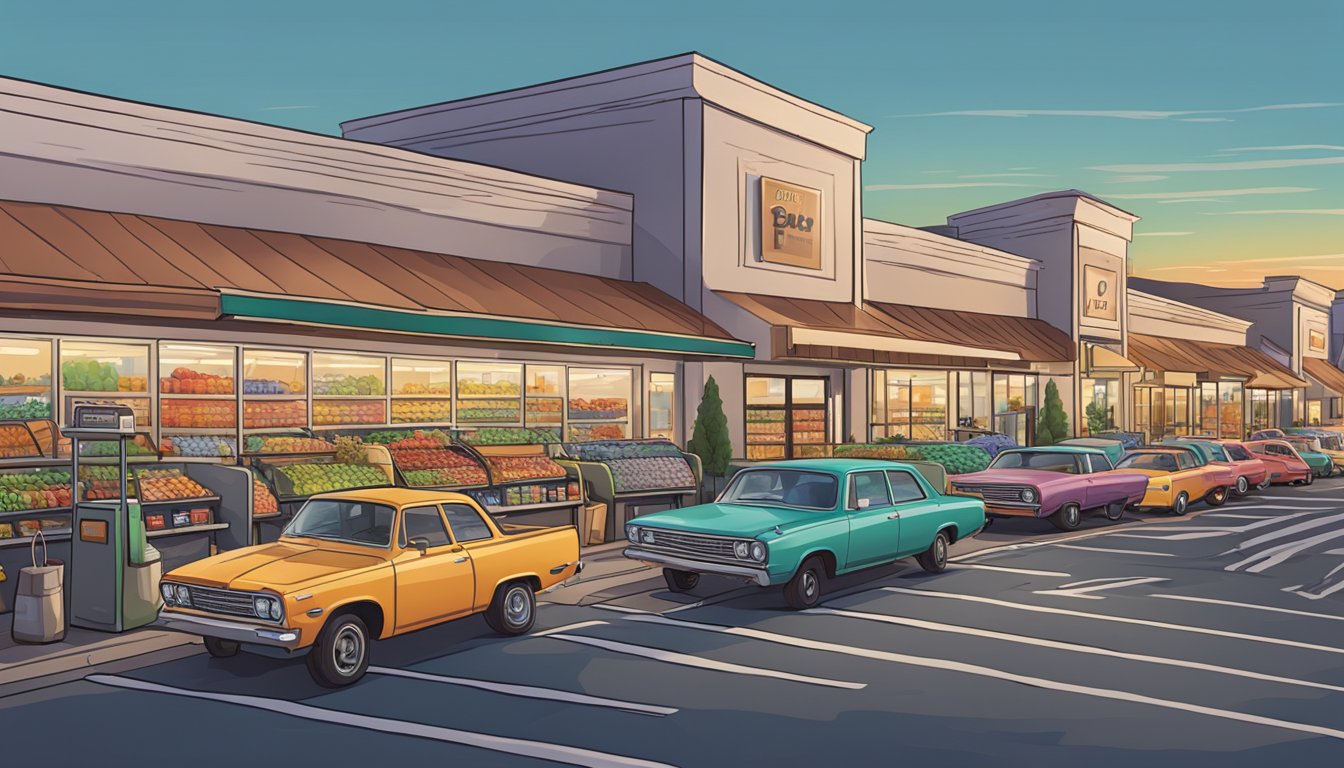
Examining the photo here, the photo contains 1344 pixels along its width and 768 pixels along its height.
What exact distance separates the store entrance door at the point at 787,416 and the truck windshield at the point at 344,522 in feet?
56.4

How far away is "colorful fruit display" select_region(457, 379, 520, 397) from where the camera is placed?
20.4 meters

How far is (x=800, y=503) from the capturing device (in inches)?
522

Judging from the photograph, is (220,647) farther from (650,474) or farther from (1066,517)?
(1066,517)

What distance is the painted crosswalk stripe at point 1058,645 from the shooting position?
938cm

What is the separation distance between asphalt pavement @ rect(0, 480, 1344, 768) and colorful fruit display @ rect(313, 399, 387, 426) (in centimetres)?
718

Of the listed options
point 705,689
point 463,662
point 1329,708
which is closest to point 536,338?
point 463,662

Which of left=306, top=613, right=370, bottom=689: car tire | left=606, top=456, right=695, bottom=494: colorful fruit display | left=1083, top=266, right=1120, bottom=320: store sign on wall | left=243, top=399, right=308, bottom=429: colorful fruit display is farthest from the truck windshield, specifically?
left=1083, top=266, right=1120, bottom=320: store sign on wall

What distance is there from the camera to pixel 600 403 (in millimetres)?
23156

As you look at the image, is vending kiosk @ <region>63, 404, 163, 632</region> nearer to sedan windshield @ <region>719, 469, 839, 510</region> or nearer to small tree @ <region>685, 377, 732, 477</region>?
sedan windshield @ <region>719, 469, 839, 510</region>

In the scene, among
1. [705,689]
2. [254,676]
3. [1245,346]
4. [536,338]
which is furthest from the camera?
[1245,346]

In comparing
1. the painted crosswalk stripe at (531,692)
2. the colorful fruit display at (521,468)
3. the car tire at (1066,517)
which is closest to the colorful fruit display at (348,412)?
the colorful fruit display at (521,468)

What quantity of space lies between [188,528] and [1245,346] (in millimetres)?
60099

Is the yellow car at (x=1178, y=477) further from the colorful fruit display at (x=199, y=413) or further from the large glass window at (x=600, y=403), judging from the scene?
the colorful fruit display at (x=199, y=413)

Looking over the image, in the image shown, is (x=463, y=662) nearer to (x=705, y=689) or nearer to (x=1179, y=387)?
(x=705, y=689)
